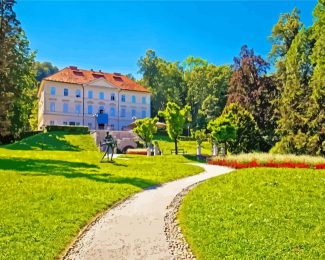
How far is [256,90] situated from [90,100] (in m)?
36.0

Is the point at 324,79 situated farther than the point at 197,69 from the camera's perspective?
No

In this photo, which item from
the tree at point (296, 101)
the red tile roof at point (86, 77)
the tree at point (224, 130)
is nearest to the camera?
the tree at point (224, 130)

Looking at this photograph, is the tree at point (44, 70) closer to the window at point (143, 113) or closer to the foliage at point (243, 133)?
the window at point (143, 113)

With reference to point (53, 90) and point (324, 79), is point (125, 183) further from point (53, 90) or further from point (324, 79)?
point (53, 90)

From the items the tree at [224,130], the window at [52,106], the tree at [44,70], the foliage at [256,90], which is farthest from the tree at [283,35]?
the tree at [44,70]

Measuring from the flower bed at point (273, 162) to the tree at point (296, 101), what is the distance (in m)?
9.38

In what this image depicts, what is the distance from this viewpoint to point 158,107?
81.9m

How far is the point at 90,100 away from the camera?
2667 inches

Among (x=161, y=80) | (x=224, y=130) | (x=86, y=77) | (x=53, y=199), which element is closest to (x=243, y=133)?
(x=224, y=130)

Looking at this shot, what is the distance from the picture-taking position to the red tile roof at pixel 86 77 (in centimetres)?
6656

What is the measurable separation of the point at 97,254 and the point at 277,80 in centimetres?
3839

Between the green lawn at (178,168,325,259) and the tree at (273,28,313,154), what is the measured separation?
18318mm

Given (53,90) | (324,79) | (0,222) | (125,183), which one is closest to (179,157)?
(324,79)

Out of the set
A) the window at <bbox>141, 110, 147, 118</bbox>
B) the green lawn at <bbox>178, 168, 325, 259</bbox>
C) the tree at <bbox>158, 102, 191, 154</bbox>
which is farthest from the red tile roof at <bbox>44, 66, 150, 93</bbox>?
the green lawn at <bbox>178, 168, 325, 259</bbox>
